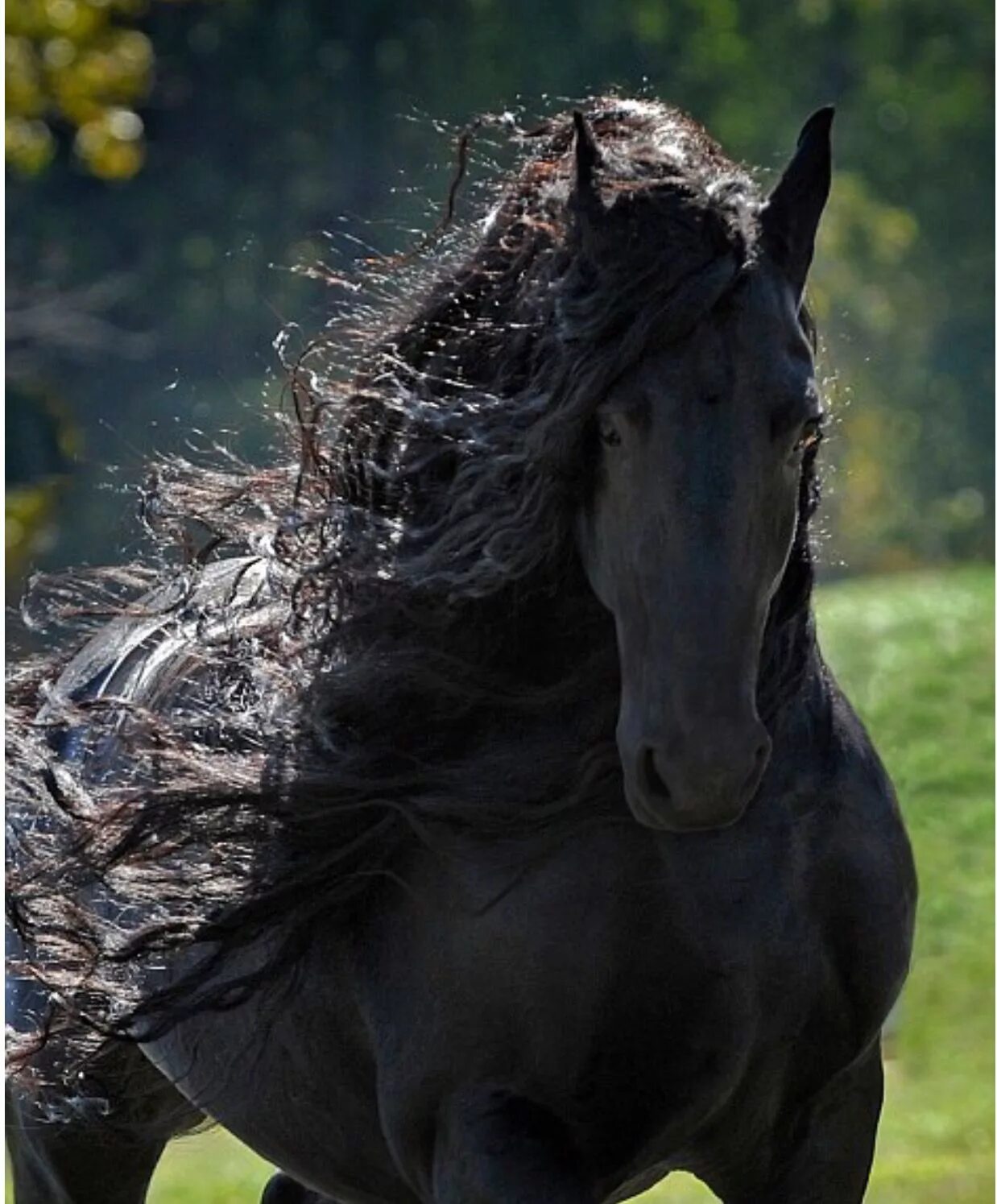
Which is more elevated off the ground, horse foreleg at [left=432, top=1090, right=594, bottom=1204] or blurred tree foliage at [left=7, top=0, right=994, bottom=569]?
blurred tree foliage at [left=7, top=0, right=994, bottom=569]

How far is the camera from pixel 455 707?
3.45m

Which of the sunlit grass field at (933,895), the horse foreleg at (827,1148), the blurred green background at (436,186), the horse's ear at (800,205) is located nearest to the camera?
the horse's ear at (800,205)

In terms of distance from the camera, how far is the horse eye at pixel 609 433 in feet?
9.77

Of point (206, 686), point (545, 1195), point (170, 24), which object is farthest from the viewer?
point (170, 24)

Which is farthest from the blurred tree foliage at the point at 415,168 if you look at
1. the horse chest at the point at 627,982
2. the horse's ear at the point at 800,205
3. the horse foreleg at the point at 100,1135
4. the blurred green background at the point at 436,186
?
the horse's ear at the point at 800,205

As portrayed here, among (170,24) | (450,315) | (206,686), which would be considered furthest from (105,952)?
(170,24)

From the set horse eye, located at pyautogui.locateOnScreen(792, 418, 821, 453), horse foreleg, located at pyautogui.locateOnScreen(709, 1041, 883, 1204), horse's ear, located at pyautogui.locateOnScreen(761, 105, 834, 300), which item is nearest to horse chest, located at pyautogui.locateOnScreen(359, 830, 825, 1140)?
horse foreleg, located at pyautogui.locateOnScreen(709, 1041, 883, 1204)

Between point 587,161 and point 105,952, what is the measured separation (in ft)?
4.99

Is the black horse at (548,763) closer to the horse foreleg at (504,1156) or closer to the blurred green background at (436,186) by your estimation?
the horse foreleg at (504,1156)

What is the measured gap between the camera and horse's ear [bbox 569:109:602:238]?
3.03 m

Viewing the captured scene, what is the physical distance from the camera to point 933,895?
11.0 m

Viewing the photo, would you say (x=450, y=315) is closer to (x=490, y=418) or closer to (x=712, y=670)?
(x=490, y=418)

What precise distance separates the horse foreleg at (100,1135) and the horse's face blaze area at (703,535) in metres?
1.76

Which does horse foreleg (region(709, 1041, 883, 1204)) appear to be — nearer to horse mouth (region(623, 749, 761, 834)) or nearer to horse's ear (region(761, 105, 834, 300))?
horse mouth (region(623, 749, 761, 834))
